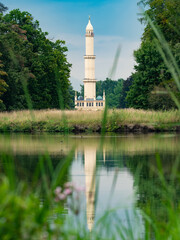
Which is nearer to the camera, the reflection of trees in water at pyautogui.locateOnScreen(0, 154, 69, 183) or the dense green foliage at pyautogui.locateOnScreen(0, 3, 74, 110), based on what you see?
the reflection of trees in water at pyautogui.locateOnScreen(0, 154, 69, 183)

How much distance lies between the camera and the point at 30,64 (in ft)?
149

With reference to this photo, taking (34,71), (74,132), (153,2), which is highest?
(153,2)

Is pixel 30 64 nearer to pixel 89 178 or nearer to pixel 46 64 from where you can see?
pixel 46 64

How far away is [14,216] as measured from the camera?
2.34m

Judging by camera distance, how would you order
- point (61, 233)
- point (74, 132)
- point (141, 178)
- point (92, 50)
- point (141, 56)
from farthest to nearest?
1. point (92, 50)
2. point (141, 56)
3. point (74, 132)
4. point (141, 178)
5. point (61, 233)

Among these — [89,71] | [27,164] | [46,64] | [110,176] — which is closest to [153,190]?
[110,176]

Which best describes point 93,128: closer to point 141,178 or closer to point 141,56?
point 141,56

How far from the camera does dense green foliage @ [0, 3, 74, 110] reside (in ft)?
134

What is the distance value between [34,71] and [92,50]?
5297 cm

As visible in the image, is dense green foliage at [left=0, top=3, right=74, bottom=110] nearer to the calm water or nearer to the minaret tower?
the calm water

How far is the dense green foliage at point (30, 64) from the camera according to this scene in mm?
40906

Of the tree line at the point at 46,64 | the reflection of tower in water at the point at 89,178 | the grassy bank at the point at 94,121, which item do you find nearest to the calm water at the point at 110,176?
the reflection of tower in water at the point at 89,178

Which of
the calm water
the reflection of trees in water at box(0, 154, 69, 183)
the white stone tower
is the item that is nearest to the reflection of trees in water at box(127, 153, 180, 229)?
the calm water

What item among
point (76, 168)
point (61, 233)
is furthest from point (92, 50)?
point (61, 233)
